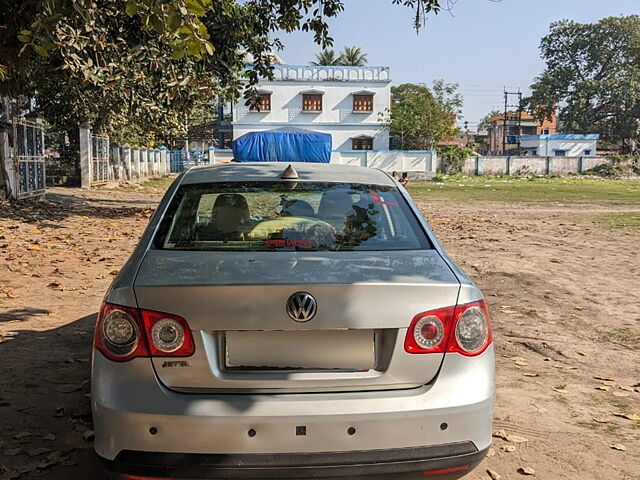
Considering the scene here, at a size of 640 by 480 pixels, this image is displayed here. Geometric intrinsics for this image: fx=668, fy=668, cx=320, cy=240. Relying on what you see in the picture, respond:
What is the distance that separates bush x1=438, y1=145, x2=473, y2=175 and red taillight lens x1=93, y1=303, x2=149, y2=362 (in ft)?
162

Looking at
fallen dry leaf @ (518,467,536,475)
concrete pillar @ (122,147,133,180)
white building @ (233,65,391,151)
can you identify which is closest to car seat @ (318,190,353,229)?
fallen dry leaf @ (518,467,536,475)

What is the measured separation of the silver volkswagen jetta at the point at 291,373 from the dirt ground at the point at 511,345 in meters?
0.95

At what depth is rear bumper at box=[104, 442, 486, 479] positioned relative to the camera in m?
2.42

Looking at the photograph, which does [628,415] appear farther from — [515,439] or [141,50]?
[141,50]

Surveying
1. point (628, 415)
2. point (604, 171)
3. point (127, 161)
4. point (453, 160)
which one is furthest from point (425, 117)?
point (628, 415)

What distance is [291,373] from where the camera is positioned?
99.7 inches

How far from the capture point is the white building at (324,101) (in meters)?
51.4

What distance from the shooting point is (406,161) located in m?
45.1

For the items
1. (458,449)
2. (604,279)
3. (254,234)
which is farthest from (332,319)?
(604,279)

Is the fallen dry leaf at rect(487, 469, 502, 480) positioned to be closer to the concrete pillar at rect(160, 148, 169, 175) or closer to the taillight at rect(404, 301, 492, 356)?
the taillight at rect(404, 301, 492, 356)

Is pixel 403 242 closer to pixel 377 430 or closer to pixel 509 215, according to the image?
pixel 377 430

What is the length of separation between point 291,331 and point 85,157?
1001 inches

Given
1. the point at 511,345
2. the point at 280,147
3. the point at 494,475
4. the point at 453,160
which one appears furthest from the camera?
the point at 453,160

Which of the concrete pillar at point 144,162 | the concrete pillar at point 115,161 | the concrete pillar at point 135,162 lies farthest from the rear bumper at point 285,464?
the concrete pillar at point 144,162
